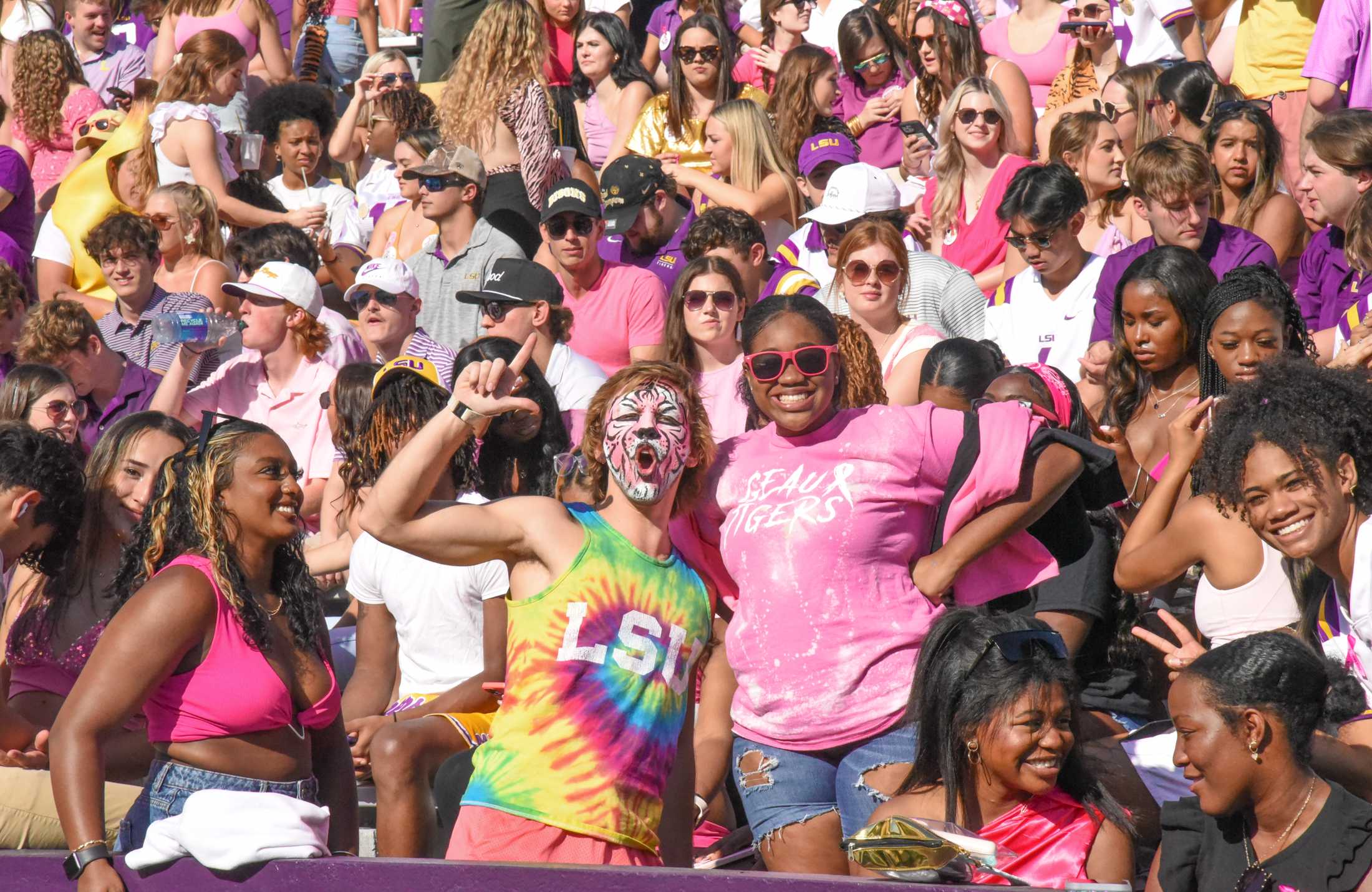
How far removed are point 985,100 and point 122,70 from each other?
6.68 meters

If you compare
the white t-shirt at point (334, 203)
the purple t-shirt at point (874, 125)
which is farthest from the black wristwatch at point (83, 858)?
the purple t-shirt at point (874, 125)

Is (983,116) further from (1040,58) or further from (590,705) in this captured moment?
(590,705)

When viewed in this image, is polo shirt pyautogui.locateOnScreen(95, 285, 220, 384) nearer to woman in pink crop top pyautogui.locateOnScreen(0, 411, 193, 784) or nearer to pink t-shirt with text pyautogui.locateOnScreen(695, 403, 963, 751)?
woman in pink crop top pyautogui.locateOnScreen(0, 411, 193, 784)

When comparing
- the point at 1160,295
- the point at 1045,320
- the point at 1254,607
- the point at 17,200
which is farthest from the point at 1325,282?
the point at 17,200

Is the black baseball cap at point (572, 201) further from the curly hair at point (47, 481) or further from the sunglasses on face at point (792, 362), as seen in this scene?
the sunglasses on face at point (792, 362)

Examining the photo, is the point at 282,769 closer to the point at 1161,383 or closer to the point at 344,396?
the point at 344,396

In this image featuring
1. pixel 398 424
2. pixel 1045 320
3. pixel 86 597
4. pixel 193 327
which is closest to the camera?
pixel 86 597

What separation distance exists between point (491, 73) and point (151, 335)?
2.20 m

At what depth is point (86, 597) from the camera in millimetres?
5016

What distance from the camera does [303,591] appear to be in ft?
13.1

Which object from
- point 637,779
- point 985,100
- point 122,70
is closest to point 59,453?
point 637,779

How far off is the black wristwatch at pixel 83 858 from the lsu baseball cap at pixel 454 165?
490 centimetres

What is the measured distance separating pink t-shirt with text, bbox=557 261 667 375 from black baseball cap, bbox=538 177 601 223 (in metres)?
0.30

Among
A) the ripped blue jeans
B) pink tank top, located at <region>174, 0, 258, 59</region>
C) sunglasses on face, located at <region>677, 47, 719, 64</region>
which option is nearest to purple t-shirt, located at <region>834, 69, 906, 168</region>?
sunglasses on face, located at <region>677, 47, 719, 64</region>
